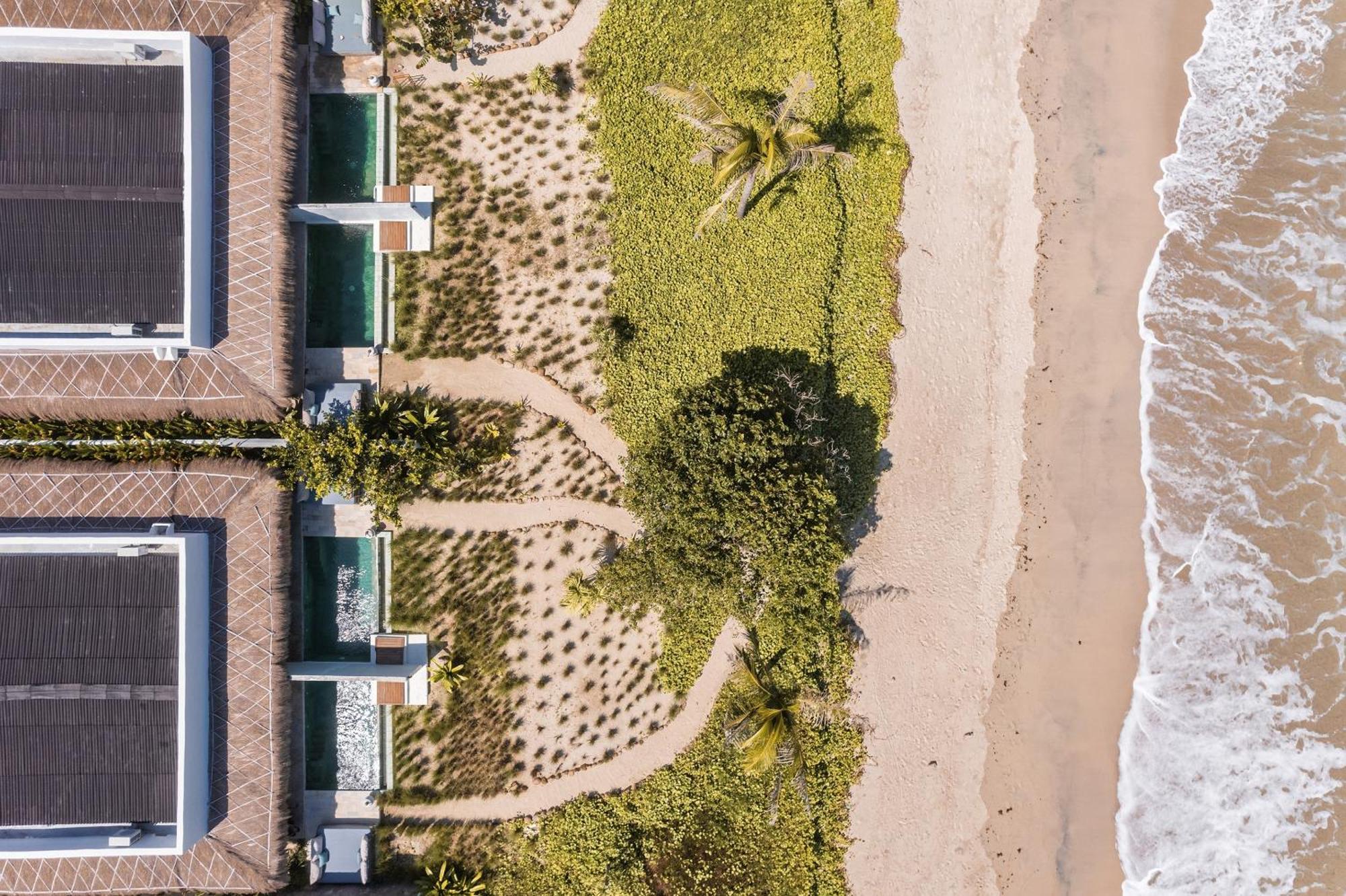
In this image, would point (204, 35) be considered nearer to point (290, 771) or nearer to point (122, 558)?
point (122, 558)

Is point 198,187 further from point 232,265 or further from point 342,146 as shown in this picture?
point 342,146

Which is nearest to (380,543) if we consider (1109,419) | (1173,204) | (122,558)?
(122,558)

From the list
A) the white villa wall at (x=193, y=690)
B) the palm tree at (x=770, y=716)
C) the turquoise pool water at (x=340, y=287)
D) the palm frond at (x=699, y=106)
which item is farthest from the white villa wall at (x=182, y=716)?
the palm frond at (x=699, y=106)

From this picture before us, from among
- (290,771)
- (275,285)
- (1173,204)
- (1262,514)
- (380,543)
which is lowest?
(290,771)

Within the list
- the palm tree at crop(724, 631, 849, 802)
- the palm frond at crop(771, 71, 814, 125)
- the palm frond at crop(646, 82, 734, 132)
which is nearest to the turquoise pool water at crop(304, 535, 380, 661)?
the palm tree at crop(724, 631, 849, 802)

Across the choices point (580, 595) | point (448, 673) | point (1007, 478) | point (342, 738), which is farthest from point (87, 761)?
point (1007, 478)

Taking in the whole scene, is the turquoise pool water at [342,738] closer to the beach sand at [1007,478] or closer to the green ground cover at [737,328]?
the green ground cover at [737,328]
